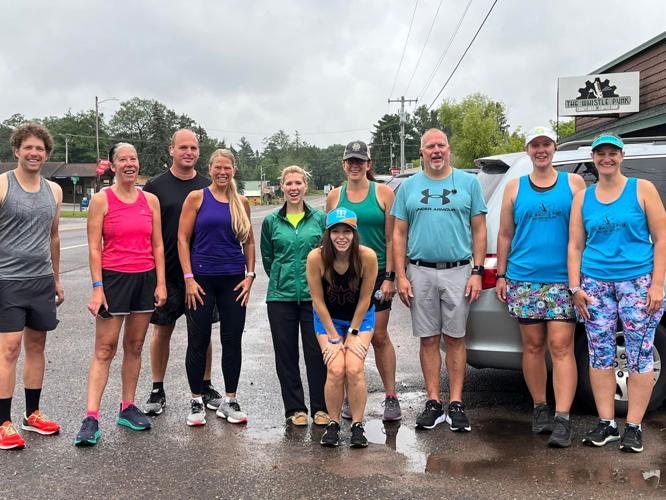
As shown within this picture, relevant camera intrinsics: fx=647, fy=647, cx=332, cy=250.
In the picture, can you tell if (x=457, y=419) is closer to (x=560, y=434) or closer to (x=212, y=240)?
(x=560, y=434)

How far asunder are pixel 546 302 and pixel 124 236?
2.86m

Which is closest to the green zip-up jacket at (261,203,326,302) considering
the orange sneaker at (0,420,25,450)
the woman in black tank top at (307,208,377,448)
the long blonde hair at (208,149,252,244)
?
the long blonde hair at (208,149,252,244)

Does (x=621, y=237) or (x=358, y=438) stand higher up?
(x=621, y=237)

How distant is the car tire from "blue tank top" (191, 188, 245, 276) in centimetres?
253

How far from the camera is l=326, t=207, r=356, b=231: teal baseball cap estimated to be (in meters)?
4.27

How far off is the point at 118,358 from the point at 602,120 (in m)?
15.6

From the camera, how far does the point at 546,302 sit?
4.23 metres

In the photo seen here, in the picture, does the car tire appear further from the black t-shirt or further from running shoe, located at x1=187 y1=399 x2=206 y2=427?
the black t-shirt

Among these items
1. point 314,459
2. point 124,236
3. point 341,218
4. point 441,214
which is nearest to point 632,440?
point 441,214

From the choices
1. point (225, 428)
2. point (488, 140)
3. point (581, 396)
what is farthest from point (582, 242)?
point (488, 140)

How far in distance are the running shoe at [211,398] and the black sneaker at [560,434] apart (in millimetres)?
2422

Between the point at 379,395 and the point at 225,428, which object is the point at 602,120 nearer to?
the point at 379,395

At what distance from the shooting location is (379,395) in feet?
17.3

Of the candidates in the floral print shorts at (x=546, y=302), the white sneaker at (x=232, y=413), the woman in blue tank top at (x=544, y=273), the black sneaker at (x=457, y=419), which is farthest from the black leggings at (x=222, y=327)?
the floral print shorts at (x=546, y=302)
